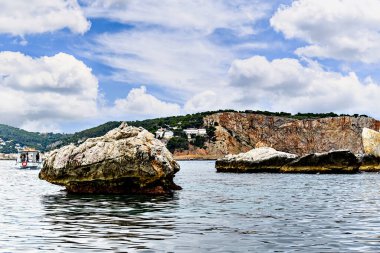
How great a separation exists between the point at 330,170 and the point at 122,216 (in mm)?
63979

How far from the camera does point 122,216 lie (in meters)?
22.4

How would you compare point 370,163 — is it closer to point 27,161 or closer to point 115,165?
point 115,165

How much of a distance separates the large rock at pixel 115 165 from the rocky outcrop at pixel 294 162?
50.6 m

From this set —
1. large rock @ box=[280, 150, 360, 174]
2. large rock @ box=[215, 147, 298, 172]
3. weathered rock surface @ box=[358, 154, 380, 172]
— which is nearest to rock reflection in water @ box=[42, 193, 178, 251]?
large rock @ box=[280, 150, 360, 174]

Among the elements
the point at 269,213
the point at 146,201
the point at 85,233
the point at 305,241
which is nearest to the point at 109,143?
the point at 146,201

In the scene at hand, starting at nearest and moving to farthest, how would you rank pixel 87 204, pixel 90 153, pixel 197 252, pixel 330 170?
pixel 197 252 → pixel 87 204 → pixel 90 153 → pixel 330 170

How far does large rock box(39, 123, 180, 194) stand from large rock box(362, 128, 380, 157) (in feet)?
199

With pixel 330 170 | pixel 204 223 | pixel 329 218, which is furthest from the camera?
pixel 330 170

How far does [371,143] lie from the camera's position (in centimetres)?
8644

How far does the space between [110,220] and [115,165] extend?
1166 centimetres

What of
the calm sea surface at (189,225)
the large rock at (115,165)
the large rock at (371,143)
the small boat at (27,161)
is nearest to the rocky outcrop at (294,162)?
the large rock at (371,143)

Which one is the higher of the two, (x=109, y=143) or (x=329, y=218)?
(x=109, y=143)

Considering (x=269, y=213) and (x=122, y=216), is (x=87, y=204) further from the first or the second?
(x=269, y=213)

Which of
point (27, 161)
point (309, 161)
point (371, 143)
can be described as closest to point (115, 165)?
point (309, 161)
